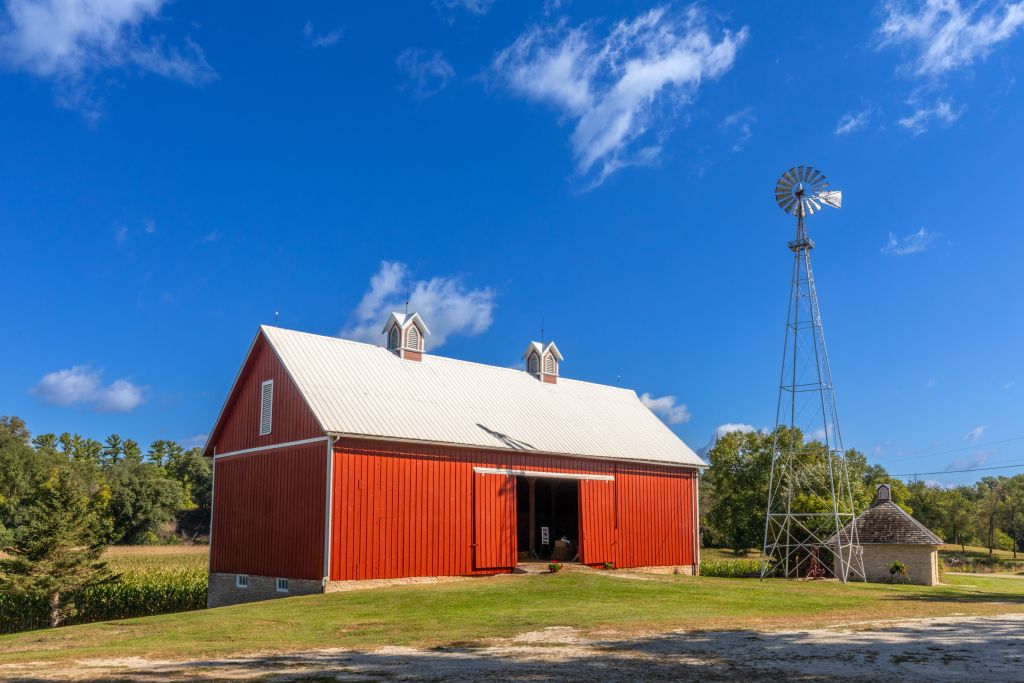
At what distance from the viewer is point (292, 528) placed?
26.4 m

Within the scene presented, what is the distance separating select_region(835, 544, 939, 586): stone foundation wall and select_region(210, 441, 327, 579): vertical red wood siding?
75.2 ft

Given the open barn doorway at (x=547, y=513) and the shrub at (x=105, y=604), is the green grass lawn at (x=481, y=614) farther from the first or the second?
the shrub at (x=105, y=604)

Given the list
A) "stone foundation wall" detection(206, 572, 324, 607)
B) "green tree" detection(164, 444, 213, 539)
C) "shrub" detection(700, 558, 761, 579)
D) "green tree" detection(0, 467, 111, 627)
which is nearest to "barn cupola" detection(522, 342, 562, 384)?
"shrub" detection(700, 558, 761, 579)

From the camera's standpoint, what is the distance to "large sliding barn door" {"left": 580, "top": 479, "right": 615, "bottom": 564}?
31.5m

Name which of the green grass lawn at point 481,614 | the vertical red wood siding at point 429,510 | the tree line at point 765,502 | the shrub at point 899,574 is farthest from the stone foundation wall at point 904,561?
the vertical red wood siding at point 429,510

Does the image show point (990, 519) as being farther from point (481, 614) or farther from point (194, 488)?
point (194, 488)

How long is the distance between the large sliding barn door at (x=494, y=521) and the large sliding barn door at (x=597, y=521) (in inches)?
129

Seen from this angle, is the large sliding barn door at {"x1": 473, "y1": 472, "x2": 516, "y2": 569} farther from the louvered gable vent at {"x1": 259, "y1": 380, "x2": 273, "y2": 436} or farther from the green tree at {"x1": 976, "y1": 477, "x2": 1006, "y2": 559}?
the green tree at {"x1": 976, "y1": 477, "x2": 1006, "y2": 559}

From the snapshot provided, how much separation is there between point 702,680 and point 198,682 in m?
6.25

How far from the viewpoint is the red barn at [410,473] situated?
2586 centimetres

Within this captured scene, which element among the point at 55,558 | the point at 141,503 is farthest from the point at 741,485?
the point at 141,503

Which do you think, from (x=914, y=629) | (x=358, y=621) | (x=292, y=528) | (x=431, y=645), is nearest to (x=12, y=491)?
(x=292, y=528)

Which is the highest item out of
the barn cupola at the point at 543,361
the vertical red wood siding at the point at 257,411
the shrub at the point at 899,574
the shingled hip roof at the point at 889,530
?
the barn cupola at the point at 543,361

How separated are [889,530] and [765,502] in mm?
15322
